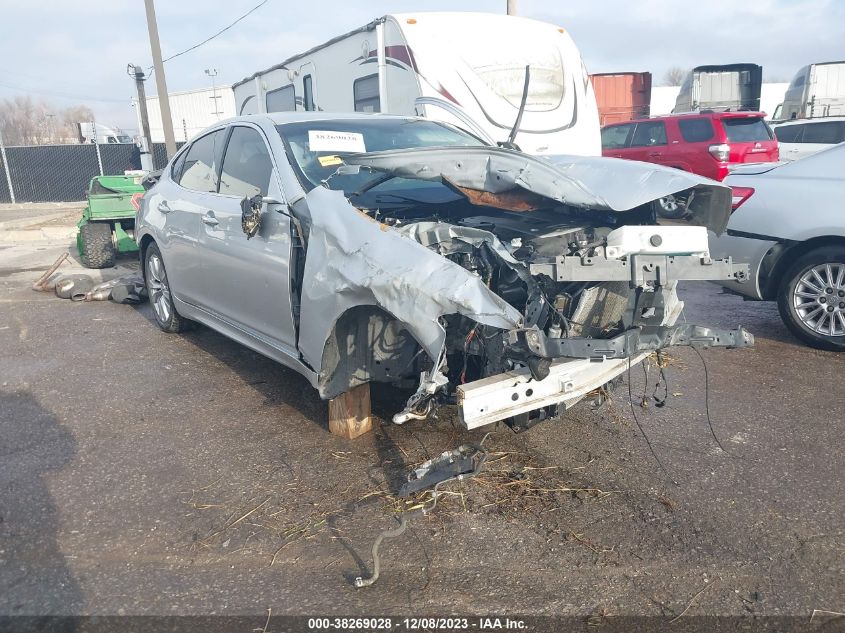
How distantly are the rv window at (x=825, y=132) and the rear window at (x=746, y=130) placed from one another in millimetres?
2699

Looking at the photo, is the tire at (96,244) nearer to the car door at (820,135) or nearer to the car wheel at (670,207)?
the car wheel at (670,207)

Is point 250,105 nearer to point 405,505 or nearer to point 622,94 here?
point 622,94

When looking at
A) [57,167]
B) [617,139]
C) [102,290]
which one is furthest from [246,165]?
[57,167]

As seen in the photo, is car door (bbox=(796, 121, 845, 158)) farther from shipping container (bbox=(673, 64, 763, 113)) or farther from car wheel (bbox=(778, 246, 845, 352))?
car wheel (bbox=(778, 246, 845, 352))

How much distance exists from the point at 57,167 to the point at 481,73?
68.1 ft

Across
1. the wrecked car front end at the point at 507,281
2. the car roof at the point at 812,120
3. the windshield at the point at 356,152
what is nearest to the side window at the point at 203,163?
the windshield at the point at 356,152

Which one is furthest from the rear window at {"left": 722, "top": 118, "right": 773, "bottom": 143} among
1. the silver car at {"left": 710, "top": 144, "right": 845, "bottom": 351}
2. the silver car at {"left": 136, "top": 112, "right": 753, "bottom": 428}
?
the silver car at {"left": 136, "top": 112, "right": 753, "bottom": 428}

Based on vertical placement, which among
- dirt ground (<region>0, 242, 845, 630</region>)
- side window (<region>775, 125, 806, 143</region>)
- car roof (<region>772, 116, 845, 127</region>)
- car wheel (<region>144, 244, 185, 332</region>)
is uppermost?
car roof (<region>772, 116, 845, 127</region>)

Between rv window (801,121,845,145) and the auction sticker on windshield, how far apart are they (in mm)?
13171

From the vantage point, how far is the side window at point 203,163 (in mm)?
4814

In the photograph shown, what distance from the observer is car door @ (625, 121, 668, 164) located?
12695 mm

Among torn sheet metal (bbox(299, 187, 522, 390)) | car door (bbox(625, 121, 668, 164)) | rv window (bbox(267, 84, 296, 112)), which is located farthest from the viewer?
car door (bbox(625, 121, 668, 164))

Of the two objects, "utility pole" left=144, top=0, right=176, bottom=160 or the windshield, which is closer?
the windshield

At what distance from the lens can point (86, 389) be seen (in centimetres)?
488
